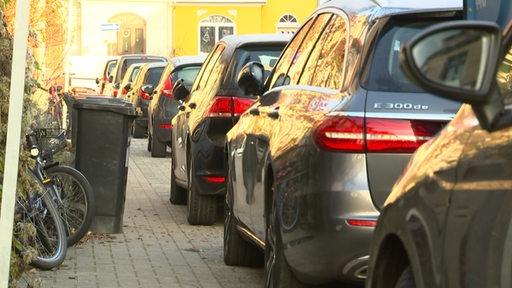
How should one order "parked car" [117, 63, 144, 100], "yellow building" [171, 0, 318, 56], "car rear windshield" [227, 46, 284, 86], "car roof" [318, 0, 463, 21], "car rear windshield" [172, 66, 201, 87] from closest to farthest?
1. "car roof" [318, 0, 463, 21]
2. "car rear windshield" [227, 46, 284, 86]
3. "car rear windshield" [172, 66, 201, 87]
4. "parked car" [117, 63, 144, 100]
5. "yellow building" [171, 0, 318, 56]

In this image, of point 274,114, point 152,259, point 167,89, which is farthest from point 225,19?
point 274,114

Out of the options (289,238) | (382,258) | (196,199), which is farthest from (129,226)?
(382,258)

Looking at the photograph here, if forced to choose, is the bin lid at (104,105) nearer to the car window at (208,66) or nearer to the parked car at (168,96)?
the car window at (208,66)

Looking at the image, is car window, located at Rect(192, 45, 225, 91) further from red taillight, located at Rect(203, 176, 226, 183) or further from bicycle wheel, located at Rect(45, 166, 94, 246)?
bicycle wheel, located at Rect(45, 166, 94, 246)

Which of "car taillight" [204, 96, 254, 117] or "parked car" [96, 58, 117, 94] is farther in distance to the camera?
"parked car" [96, 58, 117, 94]

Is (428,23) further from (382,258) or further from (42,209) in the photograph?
(42,209)

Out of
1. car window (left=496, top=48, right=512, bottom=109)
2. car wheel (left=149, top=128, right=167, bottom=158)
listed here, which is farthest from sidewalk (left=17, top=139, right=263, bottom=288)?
car wheel (left=149, top=128, right=167, bottom=158)

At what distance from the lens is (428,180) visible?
3.96 metres

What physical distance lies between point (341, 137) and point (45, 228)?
362 centimetres

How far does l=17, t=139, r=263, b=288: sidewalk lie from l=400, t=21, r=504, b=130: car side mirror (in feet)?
14.8

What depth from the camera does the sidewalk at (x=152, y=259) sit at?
8.36m

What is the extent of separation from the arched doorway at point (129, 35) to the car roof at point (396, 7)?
49.4 meters

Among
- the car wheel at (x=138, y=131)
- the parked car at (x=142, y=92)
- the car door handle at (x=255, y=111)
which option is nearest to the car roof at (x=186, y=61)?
the parked car at (x=142, y=92)

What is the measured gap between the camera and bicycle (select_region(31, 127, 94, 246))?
9656mm
